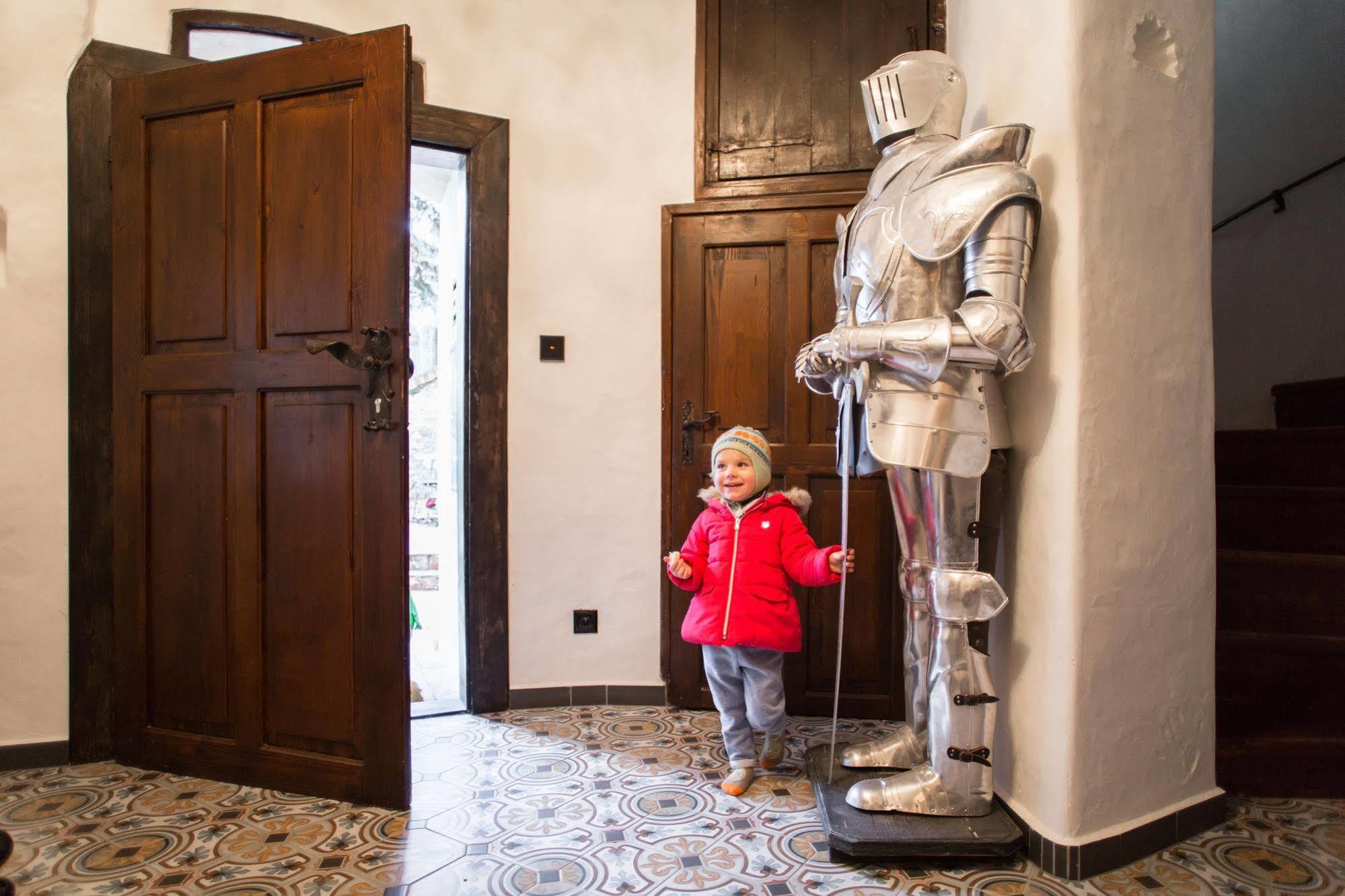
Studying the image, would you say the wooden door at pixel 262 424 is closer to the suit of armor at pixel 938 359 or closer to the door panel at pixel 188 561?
the door panel at pixel 188 561

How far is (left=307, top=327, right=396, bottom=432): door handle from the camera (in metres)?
1.83

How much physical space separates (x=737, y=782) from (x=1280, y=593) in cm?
168

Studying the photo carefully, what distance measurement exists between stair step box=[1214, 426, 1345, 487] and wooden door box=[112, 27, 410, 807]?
8.45ft

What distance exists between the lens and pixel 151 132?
81.8 inches

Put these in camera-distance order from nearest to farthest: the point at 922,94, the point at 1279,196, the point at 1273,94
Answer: the point at 922,94 < the point at 1279,196 < the point at 1273,94

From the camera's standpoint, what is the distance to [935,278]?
5.37 ft

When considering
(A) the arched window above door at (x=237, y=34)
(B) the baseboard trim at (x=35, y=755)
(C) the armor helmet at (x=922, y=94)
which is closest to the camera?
(C) the armor helmet at (x=922, y=94)

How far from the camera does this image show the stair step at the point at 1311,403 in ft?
8.44

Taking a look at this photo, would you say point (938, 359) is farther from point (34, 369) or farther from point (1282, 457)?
point (34, 369)

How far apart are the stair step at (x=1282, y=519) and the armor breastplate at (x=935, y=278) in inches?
44.5

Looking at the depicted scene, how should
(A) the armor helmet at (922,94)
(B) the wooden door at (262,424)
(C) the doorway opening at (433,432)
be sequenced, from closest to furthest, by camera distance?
(A) the armor helmet at (922,94) < (B) the wooden door at (262,424) < (C) the doorway opening at (433,432)

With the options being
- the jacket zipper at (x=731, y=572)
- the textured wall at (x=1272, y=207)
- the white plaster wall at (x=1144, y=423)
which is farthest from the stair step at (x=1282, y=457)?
the jacket zipper at (x=731, y=572)

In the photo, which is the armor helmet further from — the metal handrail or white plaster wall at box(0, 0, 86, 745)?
white plaster wall at box(0, 0, 86, 745)

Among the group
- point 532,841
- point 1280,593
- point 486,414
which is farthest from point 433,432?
point 1280,593
